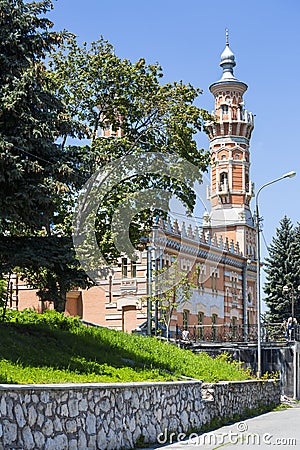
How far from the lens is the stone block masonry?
10.4 meters

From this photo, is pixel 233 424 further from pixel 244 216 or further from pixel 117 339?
pixel 244 216

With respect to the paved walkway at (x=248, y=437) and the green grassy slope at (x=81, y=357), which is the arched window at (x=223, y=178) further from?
the paved walkway at (x=248, y=437)

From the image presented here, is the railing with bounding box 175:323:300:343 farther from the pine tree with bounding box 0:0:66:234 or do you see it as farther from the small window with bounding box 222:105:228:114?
the pine tree with bounding box 0:0:66:234

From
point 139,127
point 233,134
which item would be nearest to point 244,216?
point 233,134

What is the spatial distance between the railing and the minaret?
A: 15.9m

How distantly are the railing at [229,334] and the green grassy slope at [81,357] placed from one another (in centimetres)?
1686

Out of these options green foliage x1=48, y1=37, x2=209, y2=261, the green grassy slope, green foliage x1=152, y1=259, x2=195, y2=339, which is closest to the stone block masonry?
the green grassy slope

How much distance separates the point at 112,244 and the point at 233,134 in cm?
3918

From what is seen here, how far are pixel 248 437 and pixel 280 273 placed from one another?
152 feet

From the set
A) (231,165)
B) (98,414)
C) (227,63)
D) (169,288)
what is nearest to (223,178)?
(231,165)

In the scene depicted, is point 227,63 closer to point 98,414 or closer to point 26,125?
point 26,125

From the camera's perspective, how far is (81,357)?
617 inches

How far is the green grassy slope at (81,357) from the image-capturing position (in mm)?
13195

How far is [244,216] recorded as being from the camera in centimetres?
6281
